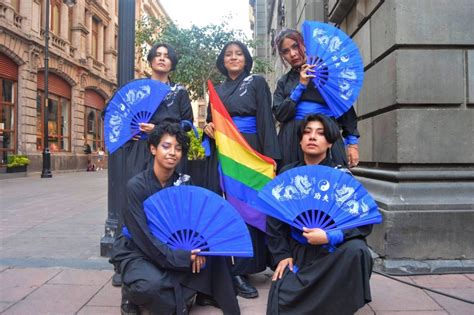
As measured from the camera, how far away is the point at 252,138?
11.6ft

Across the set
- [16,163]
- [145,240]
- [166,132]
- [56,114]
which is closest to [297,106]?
[166,132]

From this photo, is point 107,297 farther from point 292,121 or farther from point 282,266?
point 292,121

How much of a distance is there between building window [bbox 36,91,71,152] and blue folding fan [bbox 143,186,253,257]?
21.2 meters

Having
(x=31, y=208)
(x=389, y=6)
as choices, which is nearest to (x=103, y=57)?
(x=31, y=208)

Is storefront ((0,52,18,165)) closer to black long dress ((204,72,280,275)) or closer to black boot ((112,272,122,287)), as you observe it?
black boot ((112,272,122,287))

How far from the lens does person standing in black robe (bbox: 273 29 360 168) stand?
3.33 m

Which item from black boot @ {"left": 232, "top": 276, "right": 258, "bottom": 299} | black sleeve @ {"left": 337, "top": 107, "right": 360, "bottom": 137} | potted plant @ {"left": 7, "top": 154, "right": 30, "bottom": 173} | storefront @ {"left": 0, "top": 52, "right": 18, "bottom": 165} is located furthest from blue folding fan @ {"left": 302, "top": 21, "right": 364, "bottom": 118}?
storefront @ {"left": 0, "top": 52, "right": 18, "bottom": 165}

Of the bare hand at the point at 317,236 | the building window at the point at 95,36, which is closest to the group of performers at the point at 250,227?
the bare hand at the point at 317,236

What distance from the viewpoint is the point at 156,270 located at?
2859mm

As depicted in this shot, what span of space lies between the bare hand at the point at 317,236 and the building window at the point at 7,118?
1890 centimetres

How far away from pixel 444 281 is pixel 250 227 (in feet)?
6.17

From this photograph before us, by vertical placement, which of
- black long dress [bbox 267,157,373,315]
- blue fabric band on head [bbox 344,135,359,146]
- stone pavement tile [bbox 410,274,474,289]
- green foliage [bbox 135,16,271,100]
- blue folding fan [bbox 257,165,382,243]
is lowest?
stone pavement tile [bbox 410,274,474,289]

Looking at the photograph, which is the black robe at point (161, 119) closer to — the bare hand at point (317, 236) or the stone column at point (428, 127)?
the bare hand at point (317, 236)

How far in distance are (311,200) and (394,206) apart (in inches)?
72.5
